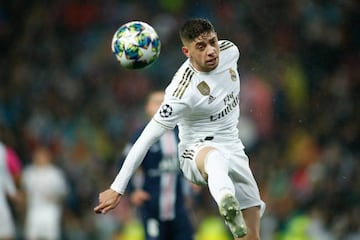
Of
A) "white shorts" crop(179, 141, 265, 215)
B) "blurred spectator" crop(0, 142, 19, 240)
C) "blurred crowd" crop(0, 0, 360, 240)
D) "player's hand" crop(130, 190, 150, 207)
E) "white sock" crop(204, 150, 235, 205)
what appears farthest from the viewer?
"blurred crowd" crop(0, 0, 360, 240)

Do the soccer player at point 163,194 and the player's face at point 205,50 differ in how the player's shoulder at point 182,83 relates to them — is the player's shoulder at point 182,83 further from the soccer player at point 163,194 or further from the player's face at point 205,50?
the soccer player at point 163,194

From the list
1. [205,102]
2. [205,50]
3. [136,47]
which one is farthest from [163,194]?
[205,50]

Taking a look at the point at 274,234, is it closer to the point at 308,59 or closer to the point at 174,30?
the point at 308,59

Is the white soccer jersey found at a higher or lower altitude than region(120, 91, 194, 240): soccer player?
higher

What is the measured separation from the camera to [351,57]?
16062 mm

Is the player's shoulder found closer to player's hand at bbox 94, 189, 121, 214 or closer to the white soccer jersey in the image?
the white soccer jersey

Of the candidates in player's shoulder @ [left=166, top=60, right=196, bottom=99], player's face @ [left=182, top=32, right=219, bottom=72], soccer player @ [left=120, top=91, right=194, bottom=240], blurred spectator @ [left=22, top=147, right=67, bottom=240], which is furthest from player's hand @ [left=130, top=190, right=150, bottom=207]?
blurred spectator @ [left=22, top=147, right=67, bottom=240]

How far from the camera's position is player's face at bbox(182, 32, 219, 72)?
8.72 m

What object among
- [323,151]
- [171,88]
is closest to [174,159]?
[171,88]

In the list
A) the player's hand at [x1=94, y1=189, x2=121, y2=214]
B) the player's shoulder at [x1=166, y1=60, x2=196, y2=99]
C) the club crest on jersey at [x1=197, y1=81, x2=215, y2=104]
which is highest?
the player's shoulder at [x1=166, y1=60, x2=196, y2=99]

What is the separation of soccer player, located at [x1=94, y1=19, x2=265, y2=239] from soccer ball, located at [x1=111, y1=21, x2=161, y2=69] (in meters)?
0.43

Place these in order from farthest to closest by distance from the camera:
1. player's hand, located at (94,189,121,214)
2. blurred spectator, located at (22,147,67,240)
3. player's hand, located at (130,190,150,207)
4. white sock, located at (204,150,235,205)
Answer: blurred spectator, located at (22,147,67,240), player's hand, located at (130,190,150,207), player's hand, located at (94,189,121,214), white sock, located at (204,150,235,205)

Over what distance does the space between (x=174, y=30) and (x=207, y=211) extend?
2962 millimetres

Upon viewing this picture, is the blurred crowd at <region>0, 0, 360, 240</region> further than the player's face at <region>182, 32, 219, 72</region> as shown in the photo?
Yes
